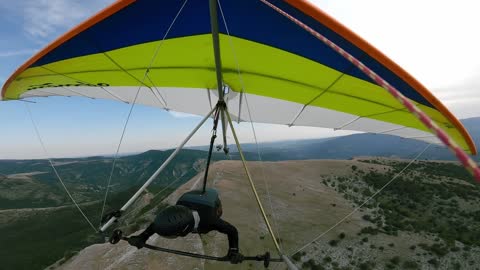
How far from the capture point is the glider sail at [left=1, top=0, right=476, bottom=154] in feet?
9.57

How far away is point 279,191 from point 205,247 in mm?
15351

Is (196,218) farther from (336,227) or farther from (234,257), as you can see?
(336,227)

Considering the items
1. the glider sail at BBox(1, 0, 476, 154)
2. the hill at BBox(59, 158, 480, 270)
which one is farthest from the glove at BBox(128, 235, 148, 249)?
the hill at BBox(59, 158, 480, 270)

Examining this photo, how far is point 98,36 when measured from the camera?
139 inches

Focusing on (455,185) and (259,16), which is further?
(455,185)

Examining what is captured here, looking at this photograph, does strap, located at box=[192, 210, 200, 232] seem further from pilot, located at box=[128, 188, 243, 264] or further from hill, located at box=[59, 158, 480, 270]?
hill, located at box=[59, 158, 480, 270]

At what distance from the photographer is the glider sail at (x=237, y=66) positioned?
292cm

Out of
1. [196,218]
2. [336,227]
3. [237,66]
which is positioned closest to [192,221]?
[196,218]

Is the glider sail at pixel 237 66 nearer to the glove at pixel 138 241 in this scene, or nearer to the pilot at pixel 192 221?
the pilot at pixel 192 221

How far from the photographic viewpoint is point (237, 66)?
4.80 m

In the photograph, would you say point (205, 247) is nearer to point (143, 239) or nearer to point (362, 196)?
point (143, 239)

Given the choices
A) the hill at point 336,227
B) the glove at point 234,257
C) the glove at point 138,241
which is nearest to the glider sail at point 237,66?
the glove at point 138,241

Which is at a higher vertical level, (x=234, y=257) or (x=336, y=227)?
(x=234, y=257)

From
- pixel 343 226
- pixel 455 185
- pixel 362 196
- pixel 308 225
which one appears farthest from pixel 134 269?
pixel 455 185
